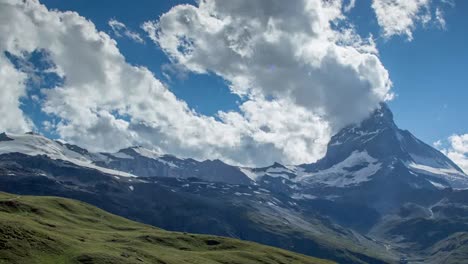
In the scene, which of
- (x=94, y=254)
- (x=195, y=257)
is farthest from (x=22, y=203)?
(x=94, y=254)

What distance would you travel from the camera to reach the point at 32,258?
10888 cm

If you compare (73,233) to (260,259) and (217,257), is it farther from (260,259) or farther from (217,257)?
(260,259)

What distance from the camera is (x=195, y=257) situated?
167 metres

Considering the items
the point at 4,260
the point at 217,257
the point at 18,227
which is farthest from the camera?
the point at 217,257

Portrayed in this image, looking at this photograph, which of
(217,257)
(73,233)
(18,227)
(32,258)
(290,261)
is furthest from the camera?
(290,261)

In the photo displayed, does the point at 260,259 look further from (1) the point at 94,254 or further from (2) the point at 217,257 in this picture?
(1) the point at 94,254

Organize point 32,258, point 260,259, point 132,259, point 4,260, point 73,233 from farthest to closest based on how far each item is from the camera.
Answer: point 260,259, point 73,233, point 132,259, point 32,258, point 4,260

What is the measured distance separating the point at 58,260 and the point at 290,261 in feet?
340

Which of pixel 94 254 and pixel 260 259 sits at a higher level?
pixel 260 259

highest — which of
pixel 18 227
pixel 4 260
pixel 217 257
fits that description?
pixel 217 257

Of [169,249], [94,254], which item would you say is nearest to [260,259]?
[169,249]

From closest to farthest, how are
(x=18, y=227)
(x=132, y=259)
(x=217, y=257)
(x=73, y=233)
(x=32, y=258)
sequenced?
(x=32, y=258) < (x=18, y=227) < (x=132, y=259) < (x=73, y=233) < (x=217, y=257)

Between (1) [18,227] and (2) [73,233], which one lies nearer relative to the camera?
(1) [18,227]

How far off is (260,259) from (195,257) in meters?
28.5
